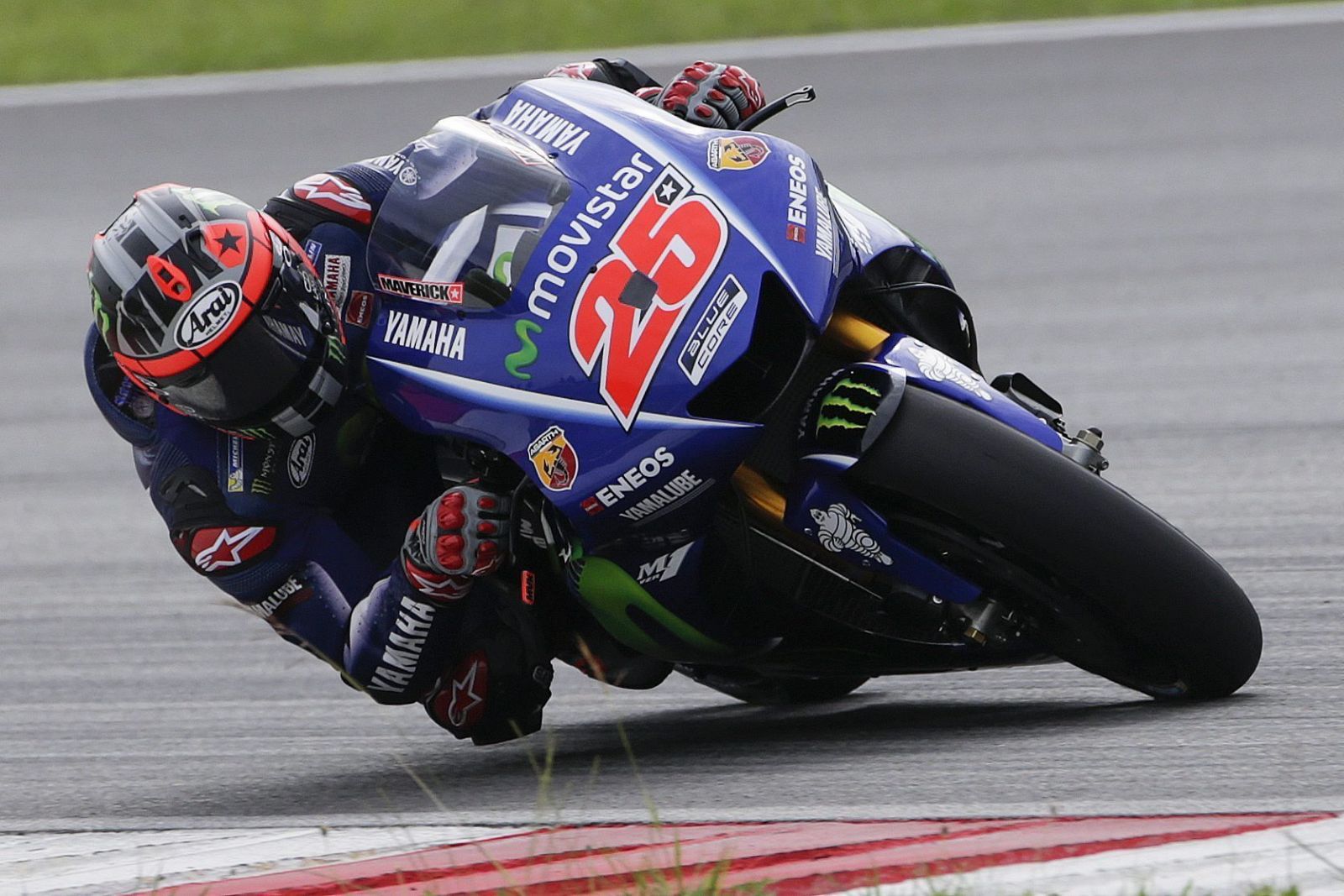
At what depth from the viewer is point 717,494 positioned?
12.6 feet

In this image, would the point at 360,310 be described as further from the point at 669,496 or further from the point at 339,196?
the point at 669,496

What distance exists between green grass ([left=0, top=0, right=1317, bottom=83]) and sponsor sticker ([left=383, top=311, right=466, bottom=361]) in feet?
26.8

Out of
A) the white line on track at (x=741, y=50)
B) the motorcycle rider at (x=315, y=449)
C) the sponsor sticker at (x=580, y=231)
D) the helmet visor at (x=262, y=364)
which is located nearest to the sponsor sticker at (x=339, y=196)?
Answer: the motorcycle rider at (x=315, y=449)

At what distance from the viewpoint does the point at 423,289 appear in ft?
13.1

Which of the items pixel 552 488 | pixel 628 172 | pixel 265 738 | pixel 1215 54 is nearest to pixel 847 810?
pixel 552 488

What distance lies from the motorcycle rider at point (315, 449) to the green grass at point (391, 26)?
7.76 metres

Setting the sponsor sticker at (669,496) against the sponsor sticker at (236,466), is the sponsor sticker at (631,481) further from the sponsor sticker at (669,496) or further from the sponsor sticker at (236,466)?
the sponsor sticker at (236,466)

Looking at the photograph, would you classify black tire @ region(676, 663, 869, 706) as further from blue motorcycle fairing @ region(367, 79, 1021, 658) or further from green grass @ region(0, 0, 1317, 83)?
green grass @ region(0, 0, 1317, 83)

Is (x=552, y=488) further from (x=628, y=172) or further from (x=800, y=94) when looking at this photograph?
(x=800, y=94)

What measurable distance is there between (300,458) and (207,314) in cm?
50

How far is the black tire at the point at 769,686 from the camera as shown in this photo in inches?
188

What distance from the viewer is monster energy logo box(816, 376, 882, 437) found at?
149 inches

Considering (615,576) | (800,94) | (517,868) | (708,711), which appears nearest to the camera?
(517,868)

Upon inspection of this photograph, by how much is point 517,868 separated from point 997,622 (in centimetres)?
102
